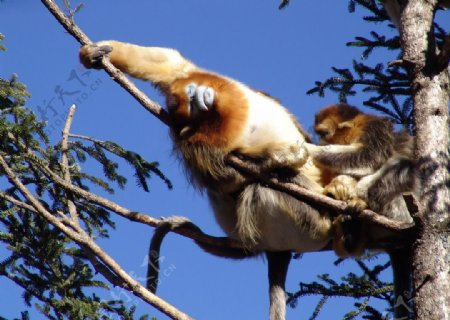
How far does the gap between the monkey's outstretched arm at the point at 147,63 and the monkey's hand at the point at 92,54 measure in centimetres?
17

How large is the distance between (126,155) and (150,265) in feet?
3.32

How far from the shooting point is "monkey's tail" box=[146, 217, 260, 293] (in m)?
6.13

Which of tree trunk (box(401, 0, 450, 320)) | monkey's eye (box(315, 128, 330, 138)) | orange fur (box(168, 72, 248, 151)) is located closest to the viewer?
tree trunk (box(401, 0, 450, 320))

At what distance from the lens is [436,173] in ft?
15.6

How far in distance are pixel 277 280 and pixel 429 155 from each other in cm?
184

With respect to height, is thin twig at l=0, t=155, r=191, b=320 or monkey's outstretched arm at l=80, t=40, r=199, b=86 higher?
monkey's outstretched arm at l=80, t=40, r=199, b=86

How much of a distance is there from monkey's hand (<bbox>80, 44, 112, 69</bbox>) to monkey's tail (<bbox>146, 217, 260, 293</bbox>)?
147 centimetres

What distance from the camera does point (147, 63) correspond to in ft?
21.6

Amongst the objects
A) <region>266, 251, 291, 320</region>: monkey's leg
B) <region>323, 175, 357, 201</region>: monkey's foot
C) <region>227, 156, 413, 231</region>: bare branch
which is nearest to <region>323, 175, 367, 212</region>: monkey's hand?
<region>323, 175, 357, 201</region>: monkey's foot

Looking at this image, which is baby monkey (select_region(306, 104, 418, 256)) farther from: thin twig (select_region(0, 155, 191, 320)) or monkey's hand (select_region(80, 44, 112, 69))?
monkey's hand (select_region(80, 44, 112, 69))

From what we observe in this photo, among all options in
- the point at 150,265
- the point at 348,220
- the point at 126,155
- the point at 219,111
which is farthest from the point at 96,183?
the point at 348,220

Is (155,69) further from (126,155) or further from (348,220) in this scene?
(348,220)

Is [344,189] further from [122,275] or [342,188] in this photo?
[122,275]

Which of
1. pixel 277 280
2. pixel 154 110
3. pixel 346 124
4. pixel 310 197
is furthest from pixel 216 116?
pixel 277 280
